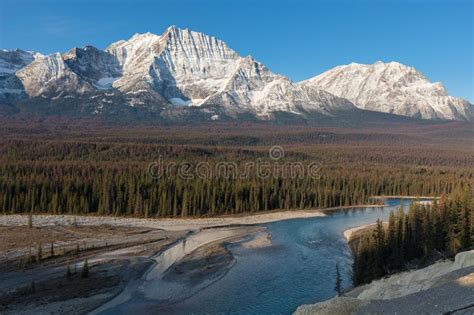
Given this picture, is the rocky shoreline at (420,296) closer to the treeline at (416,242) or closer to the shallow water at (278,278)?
the shallow water at (278,278)

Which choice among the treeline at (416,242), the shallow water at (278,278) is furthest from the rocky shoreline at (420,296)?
the treeline at (416,242)

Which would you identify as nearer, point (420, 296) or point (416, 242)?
point (420, 296)

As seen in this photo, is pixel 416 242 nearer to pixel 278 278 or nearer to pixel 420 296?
pixel 278 278

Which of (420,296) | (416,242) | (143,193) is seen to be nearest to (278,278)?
(416,242)

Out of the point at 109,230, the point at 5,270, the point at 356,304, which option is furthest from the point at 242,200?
the point at 356,304

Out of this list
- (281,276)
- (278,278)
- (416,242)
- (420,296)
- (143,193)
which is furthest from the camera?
(143,193)

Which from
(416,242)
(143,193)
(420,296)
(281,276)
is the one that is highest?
(420,296)

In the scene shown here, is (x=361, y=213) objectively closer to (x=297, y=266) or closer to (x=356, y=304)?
(x=297, y=266)
